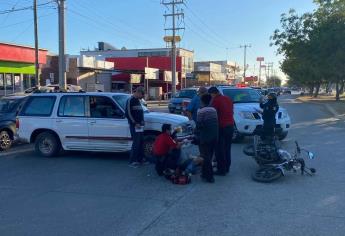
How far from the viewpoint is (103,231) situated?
560cm

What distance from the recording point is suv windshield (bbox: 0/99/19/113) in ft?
44.5

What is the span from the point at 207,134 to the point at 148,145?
259 centimetres

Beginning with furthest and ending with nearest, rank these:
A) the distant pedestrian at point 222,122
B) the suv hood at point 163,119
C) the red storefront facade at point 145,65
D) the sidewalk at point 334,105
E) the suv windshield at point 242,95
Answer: the red storefront facade at point 145,65 → the sidewalk at point 334,105 → the suv windshield at point 242,95 → the suv hood at point 163,119 → the distant pedestrian at point 222,122

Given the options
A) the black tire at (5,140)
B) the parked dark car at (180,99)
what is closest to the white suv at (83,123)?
the black tire at (5,140)

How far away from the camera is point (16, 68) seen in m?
35.1

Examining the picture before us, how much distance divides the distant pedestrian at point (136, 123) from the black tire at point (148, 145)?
1.29 feet

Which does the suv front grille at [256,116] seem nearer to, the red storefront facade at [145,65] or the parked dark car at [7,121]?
the parked dark car at [7,121]

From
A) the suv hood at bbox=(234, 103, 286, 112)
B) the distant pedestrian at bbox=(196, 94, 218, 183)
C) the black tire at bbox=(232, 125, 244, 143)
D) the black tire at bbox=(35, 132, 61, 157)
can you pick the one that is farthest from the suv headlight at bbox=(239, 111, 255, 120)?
the black tire at bbox=(35, 132, 61, 157)

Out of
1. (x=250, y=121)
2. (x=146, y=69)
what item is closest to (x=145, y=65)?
(x=146, y=69)

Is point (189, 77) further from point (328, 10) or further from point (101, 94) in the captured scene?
point (101, 94)

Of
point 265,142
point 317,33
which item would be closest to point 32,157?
point 265,142

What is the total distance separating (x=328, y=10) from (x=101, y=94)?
1440 inches

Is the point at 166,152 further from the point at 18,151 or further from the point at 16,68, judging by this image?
the point at 16,68

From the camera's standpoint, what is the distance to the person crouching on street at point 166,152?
8.67m
